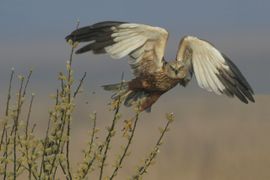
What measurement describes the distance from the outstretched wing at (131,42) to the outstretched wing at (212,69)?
285mm

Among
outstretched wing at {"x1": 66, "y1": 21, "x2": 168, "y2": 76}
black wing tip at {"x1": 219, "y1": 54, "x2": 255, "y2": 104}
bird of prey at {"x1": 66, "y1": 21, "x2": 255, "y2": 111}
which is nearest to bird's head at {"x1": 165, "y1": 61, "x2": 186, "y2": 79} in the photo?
bird of prey at {"x1": 66, "y1": 21, "x2": 255, "y2": 111}

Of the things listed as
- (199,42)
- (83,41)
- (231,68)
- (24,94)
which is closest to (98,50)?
(83,41)

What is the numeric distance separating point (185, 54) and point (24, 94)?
3.23 meters

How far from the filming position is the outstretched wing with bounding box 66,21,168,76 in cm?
765

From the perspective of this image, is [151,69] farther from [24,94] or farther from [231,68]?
[24,94]

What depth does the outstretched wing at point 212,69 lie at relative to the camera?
782 cm

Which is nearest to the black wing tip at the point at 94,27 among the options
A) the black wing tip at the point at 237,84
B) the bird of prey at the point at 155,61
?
the bird of prey at the point at 155,61

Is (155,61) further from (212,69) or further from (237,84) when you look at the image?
(237,84)

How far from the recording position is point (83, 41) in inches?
303

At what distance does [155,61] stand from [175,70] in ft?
1.23

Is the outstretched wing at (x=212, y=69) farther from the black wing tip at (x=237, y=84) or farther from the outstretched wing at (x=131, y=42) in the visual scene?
the outstretched wing at (x=131, y=42)

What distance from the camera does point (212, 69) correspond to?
7.96m

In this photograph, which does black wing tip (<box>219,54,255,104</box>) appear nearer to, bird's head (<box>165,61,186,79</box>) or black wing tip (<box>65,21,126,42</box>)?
bird's head (<box>165,61,186,79</box>)

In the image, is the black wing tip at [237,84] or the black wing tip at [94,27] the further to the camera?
the black wing tip at [237,84]
